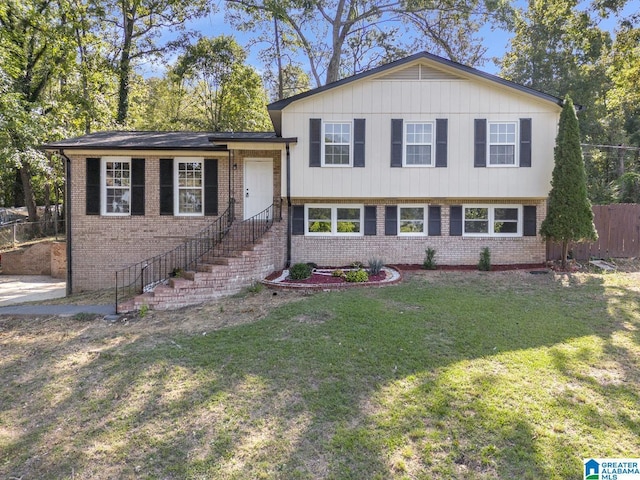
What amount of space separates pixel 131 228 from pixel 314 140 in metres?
6.40

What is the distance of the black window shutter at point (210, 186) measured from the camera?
11.6m

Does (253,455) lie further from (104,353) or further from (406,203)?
(406,203)

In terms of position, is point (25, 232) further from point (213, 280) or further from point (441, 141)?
point (441, 141)

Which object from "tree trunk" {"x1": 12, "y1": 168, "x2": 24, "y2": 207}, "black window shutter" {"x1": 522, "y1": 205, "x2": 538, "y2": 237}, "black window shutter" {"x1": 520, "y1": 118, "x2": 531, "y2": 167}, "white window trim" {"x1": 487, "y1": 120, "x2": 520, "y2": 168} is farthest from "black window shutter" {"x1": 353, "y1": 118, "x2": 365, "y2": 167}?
"tree trunk" {"x1": 12, "y1": 168, "x2": 24, "y2": 207}

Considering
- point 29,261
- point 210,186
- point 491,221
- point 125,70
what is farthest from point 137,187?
point 125,70

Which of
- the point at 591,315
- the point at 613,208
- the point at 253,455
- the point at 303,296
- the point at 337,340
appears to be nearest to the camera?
the point at 253,455

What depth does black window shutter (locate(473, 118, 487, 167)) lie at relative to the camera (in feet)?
36.1

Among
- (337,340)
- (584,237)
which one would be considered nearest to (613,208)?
(584,237)

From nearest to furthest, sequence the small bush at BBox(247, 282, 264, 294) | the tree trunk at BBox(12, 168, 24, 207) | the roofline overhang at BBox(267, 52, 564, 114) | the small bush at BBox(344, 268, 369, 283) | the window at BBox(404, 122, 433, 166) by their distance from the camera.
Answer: the small bush at BBox(247, 282, 264, 294) < the small bush at BBox(344, 268, 369, 283) < the roofline overhang at BBox(267, 52, 564, 114) < the window at BBox(404, 122, 433, 166) < the tree trunk at BBox(12, 168, 24, 207)

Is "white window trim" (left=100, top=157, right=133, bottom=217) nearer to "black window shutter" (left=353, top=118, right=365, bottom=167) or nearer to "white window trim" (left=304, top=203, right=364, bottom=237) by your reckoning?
"white window trim" (left=304, top=203, right=364, bottom=237)

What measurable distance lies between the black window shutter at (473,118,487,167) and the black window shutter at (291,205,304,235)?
5492 mm

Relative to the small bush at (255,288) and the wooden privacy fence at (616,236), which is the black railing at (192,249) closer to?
the small bush at (255,288)

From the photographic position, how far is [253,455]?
3.39 meters

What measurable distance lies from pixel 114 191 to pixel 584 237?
46.4 ft
